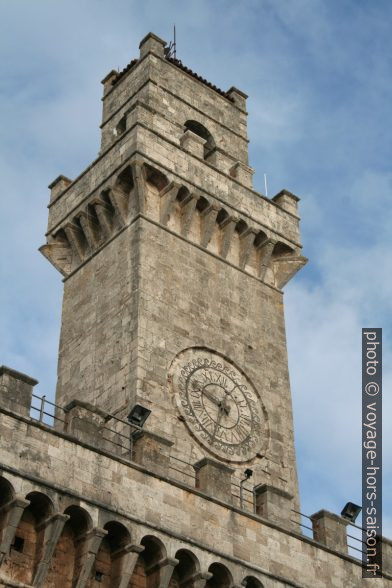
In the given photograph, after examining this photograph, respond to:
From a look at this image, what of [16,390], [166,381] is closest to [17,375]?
[16,390]

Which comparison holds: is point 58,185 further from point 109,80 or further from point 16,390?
point 16,390

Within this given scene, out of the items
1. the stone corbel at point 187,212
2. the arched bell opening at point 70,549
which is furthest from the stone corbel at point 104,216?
the arched bell opening at point 70,549

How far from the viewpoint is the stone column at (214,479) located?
21562 millimetres

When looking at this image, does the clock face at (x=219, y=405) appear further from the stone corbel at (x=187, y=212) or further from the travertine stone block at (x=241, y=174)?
the travertine stone block at (x=241, y=174)

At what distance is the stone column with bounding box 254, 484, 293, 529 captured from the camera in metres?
22.5

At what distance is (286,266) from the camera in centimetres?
3162

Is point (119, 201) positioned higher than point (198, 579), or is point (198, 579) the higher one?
point (119, 201)

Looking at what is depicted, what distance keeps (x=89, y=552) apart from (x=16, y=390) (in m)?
3.35

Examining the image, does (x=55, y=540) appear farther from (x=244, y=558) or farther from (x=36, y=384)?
(x=244, y=558)

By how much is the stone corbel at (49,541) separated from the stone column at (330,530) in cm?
741

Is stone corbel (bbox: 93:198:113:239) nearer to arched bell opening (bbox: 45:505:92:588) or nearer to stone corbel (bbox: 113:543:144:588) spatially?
arched bell opening (bbox: 45:505:92:588)

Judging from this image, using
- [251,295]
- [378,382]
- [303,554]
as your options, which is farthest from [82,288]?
[303,554]

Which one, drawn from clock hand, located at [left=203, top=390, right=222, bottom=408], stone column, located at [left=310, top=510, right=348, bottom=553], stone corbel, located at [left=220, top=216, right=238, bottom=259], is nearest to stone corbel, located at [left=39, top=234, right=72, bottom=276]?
stone corbel, located at [left=220, top=216, right=238, bottom=259]

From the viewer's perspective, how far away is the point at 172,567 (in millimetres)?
19688
